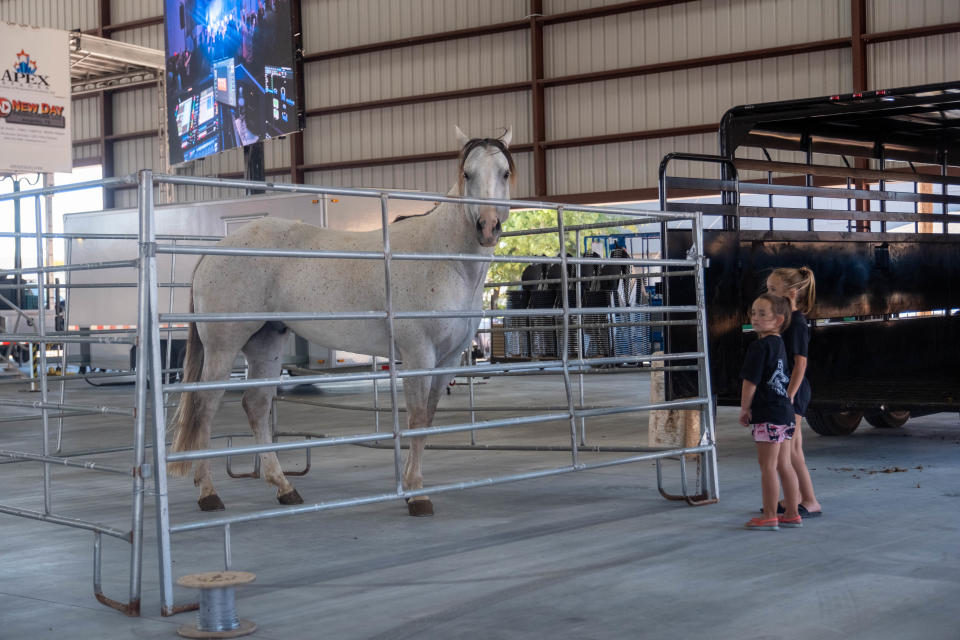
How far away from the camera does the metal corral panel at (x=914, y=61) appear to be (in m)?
16.6

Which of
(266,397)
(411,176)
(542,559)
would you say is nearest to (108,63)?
(411,176)

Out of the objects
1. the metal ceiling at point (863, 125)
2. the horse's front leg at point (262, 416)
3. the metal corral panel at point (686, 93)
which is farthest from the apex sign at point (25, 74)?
the metal ceiling at point (863, 125)

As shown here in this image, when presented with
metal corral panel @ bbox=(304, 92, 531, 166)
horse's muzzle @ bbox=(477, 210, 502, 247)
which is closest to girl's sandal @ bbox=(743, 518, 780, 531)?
horse's muzzle @ bbox=(477, 210, 502, 247)

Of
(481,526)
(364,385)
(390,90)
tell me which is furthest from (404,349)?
(390,90)

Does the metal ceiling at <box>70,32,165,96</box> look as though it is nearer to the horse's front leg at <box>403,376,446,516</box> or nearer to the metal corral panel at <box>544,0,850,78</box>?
the metal corral panel at <box>544,0,850,78</box>

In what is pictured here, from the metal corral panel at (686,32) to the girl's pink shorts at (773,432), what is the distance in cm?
1463

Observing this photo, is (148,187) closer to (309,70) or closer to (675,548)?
(675,548)

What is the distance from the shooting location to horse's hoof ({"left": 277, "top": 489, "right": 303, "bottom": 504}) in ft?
19.3

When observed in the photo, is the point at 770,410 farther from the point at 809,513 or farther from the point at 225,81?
the point at 225,81

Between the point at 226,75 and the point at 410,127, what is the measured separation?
5.68m

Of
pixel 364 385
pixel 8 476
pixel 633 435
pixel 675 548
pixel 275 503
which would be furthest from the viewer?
pixel 364 385

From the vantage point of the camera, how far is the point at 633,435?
8977 mm

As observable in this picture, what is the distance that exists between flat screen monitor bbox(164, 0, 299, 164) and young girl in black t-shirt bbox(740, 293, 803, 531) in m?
12.3

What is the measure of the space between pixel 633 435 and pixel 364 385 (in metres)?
8.24
